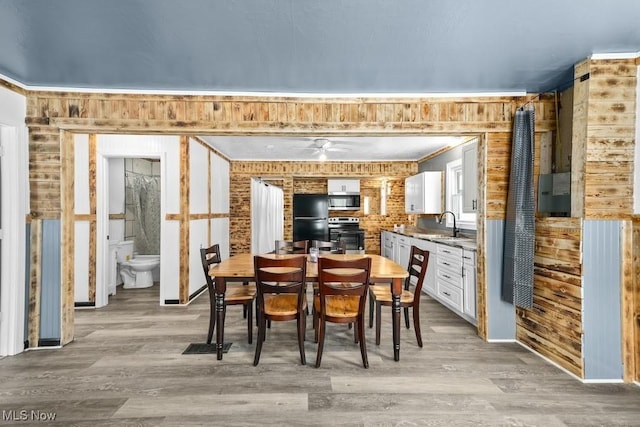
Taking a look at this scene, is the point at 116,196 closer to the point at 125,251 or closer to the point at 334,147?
the point at 125,251

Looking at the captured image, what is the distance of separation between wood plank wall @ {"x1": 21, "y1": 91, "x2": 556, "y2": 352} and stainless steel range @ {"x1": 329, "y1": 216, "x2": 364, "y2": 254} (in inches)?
161

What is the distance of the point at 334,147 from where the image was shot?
5.16 m

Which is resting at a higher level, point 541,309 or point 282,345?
point 541,309

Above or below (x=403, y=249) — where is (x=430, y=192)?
above

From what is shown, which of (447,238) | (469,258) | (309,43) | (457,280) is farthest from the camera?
(447,238)

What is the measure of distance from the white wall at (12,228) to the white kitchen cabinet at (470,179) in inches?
184

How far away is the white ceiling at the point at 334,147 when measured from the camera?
462cm

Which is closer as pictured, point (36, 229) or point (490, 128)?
point (36, 229)

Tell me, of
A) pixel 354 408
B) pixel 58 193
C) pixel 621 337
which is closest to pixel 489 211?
pixel 621 337

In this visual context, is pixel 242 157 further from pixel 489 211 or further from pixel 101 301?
pixel 489 211

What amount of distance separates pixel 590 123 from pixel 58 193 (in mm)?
4430

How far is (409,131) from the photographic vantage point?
2902mm

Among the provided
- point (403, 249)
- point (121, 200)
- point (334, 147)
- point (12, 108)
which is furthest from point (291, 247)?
point (121, 200)

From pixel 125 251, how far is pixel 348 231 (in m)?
4.33
